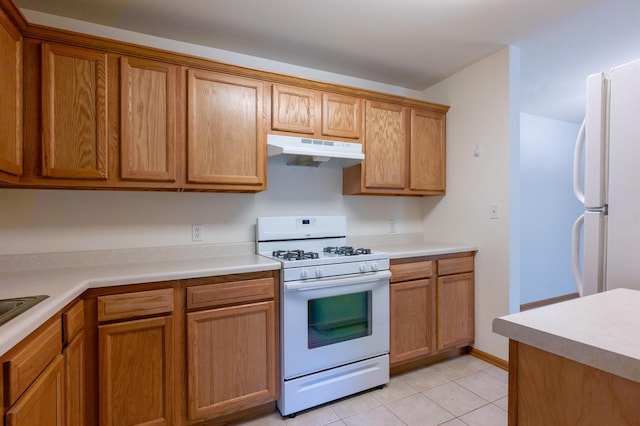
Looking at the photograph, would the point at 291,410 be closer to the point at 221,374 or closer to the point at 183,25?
the point at 221,374

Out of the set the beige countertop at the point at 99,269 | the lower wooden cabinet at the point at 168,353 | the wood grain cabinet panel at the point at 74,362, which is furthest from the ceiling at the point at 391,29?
the wood grain cabinet panel at the point at 74,362

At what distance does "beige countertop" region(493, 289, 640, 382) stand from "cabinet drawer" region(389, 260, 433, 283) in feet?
4.69

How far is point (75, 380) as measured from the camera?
142 cm

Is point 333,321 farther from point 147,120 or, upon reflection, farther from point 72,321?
point 147,120

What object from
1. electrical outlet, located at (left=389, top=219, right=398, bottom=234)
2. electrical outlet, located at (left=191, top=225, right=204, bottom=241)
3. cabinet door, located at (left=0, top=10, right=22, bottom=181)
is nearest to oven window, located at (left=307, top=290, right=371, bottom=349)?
electrical outlet, located at (left=191, top=225, right=204, bottom=241)

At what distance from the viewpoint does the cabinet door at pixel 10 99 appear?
1432mm

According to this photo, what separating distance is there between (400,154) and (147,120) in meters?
1.84

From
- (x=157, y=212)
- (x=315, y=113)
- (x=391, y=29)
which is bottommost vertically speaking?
(x=157, y=212)

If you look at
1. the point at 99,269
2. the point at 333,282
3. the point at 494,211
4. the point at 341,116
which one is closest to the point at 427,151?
the point at 494,211

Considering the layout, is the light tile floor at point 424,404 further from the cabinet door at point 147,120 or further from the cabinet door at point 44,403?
the cabinet door at point 147,120

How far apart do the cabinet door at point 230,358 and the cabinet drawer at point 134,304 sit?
0.49ft

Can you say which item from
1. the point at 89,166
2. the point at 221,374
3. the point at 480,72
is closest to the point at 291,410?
the point at 221,374

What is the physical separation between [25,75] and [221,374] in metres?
1.80

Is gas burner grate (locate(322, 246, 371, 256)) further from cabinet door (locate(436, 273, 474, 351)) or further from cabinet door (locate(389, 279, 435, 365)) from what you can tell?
cabinet door (locate(436, 273, 474, 351))
